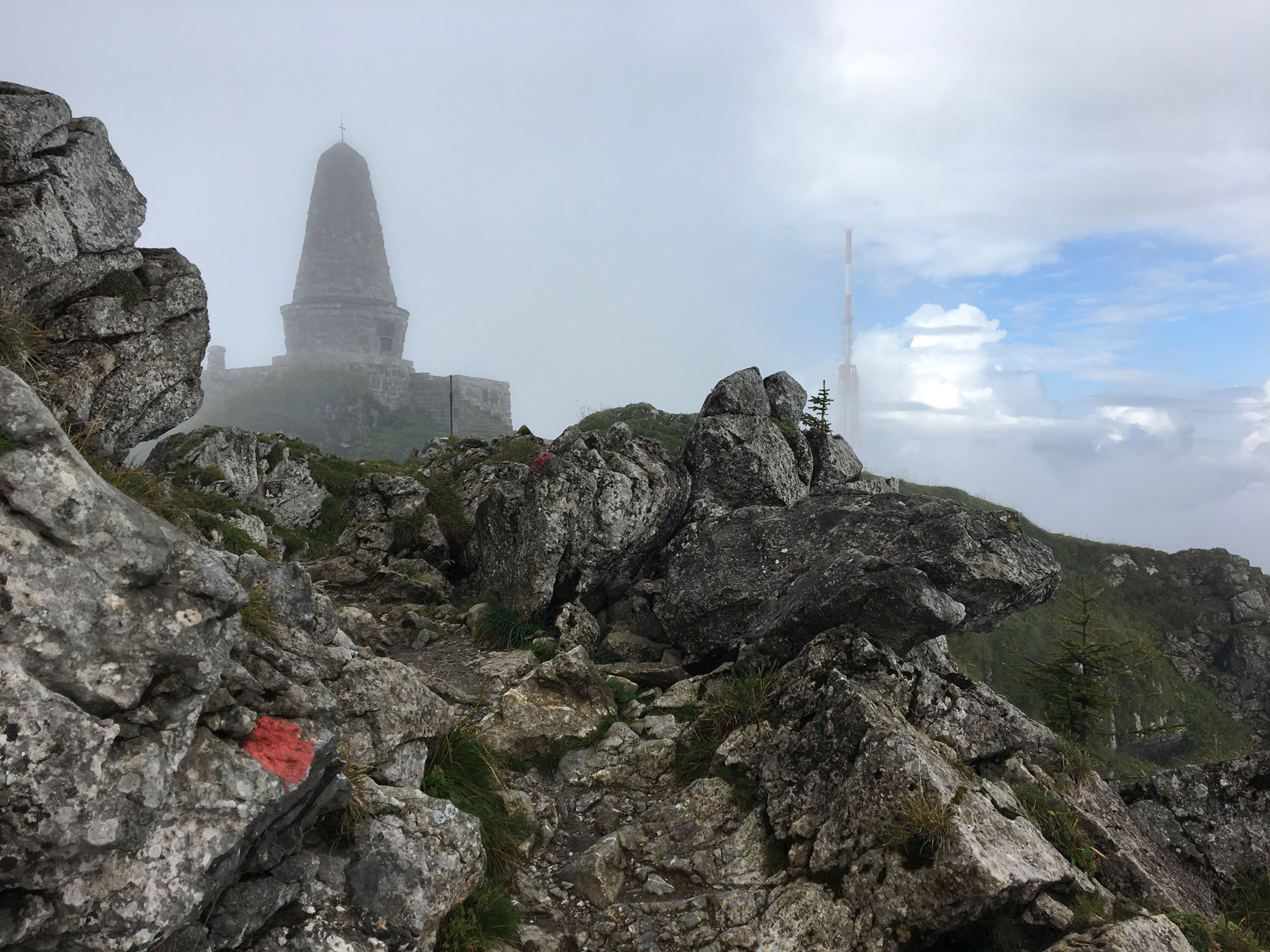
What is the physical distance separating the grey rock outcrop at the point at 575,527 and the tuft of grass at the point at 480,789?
5.52 m

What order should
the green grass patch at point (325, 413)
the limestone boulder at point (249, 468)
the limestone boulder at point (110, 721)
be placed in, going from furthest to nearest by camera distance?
the green grass patch at point (325, 413), the limestone boulder at point (249, 468), the limestone boulder at point (110, 721)

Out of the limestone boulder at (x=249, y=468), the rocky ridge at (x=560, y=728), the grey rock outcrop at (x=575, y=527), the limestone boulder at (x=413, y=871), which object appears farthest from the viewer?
the limestone boulder at (x=249, y=468)

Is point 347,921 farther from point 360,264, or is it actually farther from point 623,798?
point 360,264

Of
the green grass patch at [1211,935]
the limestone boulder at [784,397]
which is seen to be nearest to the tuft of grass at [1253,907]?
the green grass patch at [1211,935]

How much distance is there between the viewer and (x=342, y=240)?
113 m

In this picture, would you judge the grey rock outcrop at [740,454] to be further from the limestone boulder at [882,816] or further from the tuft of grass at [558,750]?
the limestone boulder at [882,816]

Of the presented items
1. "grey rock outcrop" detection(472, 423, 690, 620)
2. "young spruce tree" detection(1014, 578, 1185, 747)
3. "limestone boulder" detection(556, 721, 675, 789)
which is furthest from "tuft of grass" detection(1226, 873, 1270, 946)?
"grey rock outcrop" detection(472, 423, 690, 620)

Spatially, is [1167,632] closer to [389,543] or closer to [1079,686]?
[1079,686]

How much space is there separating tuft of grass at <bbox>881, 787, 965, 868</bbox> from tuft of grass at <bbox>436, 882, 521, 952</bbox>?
3.89 meters

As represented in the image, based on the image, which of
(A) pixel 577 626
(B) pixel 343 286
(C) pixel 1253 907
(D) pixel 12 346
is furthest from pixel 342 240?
(C) pixel 1253 907

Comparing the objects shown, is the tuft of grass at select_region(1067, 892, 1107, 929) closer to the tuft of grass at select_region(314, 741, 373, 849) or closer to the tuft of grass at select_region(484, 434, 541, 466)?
the tuft of grass at select_region(314, 741, 373, 849)

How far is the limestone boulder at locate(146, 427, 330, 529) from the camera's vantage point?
1880 centimetres

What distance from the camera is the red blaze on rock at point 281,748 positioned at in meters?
5.36

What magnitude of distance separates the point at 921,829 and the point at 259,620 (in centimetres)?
683
